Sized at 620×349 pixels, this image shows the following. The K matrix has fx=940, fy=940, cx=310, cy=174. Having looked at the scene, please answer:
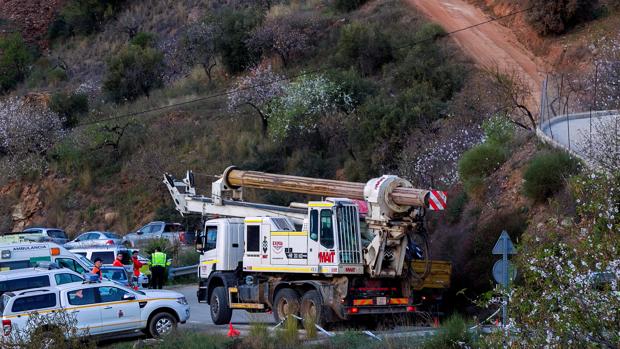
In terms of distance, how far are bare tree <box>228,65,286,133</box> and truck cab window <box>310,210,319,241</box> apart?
101 ft

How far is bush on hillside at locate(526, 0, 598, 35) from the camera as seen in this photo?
160ft

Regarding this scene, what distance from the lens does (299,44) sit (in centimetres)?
5709

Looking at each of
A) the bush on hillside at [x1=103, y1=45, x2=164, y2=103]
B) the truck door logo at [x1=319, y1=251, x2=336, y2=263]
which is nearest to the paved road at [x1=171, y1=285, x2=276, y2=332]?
the truck door logo at [x1=319, y1=251, x2=336, y2=263]

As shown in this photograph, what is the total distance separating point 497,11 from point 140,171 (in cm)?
2270

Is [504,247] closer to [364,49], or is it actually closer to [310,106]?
[310,106]

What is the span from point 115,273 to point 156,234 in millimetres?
14592

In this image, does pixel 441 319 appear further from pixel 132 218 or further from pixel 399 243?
pixel 132 218

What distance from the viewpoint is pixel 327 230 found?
67.7 feet

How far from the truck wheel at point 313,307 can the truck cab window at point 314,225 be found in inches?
49.0

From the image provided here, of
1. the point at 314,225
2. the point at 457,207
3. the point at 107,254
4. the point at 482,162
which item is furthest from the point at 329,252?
the point at 107,254

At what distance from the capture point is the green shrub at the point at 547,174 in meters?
23.6

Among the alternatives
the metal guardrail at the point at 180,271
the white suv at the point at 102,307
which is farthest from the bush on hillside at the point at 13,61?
the white suv at the point at 102,307

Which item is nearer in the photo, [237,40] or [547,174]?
[547,174]

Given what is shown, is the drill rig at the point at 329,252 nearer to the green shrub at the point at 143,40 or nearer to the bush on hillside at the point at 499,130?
the bush on hillside at the point at 499,130
